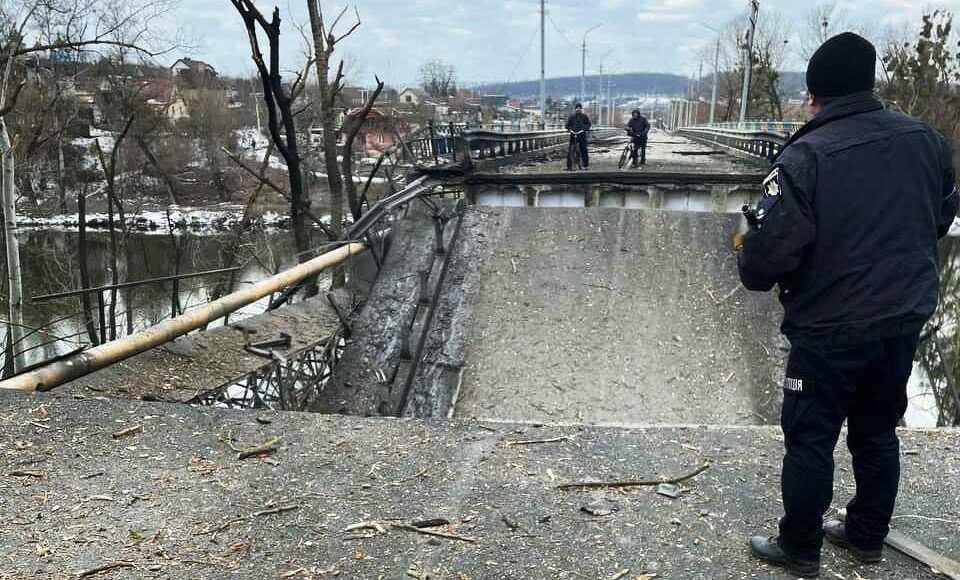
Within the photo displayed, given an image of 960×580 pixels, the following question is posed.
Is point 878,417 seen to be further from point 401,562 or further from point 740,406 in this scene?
point 740,406

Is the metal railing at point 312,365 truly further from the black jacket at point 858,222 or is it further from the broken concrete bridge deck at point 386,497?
the black jacket at point 858,222

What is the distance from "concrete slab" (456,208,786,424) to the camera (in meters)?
7.73

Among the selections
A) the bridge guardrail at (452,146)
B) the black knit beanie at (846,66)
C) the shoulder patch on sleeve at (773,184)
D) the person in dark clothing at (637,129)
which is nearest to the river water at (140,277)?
the bridge guardrail at (452,146)

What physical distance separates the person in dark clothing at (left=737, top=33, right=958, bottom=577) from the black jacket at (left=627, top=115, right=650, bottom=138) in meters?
16.8

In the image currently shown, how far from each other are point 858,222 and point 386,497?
2.41 metres

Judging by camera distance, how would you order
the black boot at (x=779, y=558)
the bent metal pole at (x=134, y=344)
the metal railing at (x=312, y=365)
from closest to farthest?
1. the black boot at (x=779, y=558)
2. the bent metal pole at (x=134, y=344)
3. the metal railing at (x=312, y=365)

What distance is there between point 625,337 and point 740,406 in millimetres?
1521

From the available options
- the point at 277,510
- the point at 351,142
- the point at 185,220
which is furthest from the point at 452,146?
the point at 185,220

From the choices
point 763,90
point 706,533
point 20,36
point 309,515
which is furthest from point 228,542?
point 763,90

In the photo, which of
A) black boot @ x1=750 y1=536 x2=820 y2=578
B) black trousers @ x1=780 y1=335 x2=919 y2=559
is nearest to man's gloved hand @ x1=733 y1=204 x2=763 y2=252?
black trousers @ x1=780 y1=335 x2=919 y2=559

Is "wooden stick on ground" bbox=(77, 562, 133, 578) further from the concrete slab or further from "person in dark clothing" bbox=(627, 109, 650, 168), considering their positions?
"person in dark clothing" bbox=(627, 109, 650, 168)

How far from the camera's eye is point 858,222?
2.62m

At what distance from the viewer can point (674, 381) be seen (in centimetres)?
796

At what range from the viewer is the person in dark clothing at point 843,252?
262cm
